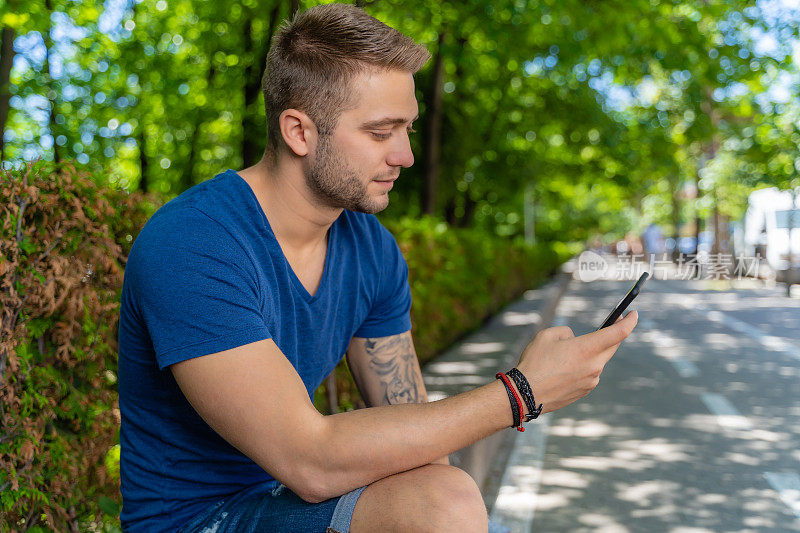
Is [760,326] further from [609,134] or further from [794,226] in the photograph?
[794,226]

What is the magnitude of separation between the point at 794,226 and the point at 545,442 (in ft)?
66.8

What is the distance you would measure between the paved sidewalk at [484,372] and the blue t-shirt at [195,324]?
83.5 inches

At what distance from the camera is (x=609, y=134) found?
67.2 ft

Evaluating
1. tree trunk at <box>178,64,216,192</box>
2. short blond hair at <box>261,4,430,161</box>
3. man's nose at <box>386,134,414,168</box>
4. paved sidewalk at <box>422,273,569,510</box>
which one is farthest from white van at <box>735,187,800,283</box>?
short blond hair at <box>261,4,430,161</box>

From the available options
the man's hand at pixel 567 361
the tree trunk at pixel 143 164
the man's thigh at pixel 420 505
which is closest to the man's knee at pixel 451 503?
the man's thigh at pixel 420 505

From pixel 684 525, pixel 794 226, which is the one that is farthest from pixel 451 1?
pixel 794 226

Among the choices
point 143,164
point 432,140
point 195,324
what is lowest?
point 195,324

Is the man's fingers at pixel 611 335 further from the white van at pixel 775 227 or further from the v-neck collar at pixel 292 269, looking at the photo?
the white van at pixel 775 227

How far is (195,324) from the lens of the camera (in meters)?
1.78

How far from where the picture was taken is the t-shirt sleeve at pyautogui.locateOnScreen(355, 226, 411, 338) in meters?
2.64

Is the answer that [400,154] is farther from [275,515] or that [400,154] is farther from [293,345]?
[275,515]

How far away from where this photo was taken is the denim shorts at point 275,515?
185 centimetres

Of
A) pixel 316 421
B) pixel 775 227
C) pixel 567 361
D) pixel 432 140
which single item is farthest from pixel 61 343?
pixel 775 227

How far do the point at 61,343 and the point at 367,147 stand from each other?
1333 mm
